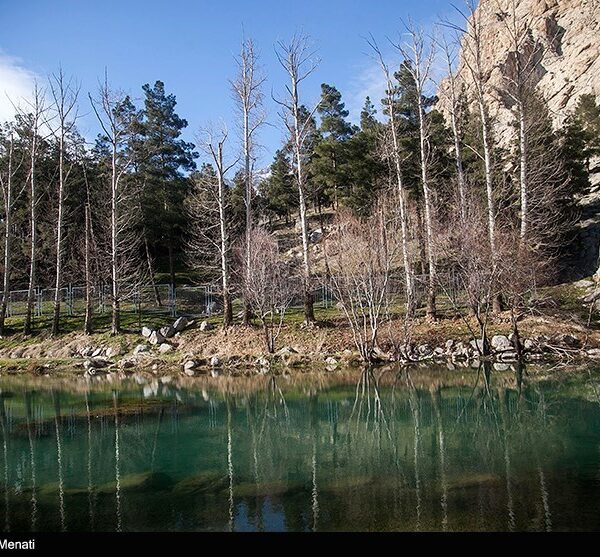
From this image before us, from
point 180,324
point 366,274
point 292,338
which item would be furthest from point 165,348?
point 366,274

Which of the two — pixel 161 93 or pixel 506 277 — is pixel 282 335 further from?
pixel 161 93

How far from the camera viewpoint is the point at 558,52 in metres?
70.0

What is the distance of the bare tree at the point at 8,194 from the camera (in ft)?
87.6

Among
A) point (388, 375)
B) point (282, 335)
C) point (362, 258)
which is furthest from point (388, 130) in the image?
point (388, 375)

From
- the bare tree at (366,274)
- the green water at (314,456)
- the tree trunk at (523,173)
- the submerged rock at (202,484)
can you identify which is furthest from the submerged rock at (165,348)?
the tree trunk at (523,173)

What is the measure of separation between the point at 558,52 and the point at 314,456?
78279 millimetres

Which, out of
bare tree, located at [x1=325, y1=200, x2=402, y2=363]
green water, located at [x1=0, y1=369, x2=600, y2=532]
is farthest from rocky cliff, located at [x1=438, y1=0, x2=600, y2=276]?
green water, located at [x1=0, y1=369, x2=600, y2=532]

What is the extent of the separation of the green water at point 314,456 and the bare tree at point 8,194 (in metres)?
12.0

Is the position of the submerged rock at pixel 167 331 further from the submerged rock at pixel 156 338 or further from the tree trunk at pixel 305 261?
the tree trunk at pixel 305 261

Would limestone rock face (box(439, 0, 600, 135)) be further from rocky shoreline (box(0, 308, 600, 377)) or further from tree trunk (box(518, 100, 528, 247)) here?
rocky shoreline (box(0, 308, 600, 377))

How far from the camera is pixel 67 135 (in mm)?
→ 29422

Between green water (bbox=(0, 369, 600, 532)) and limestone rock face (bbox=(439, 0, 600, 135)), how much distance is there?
169ft

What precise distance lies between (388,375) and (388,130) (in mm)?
14213

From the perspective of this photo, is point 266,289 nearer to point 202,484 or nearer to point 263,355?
point 263,355
